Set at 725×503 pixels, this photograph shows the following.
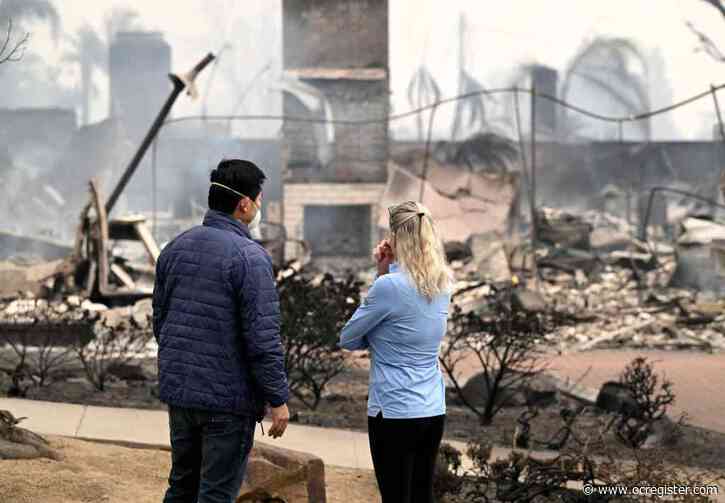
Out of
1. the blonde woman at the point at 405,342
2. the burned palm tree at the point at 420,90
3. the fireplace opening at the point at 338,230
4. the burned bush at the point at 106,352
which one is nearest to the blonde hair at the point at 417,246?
the blonde woman at the point at 405,342

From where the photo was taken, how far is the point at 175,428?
155 inches

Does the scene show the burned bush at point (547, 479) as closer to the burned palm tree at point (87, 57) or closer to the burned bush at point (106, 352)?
the burned bush at point (106, 352)

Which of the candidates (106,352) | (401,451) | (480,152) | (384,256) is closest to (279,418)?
(401,451)

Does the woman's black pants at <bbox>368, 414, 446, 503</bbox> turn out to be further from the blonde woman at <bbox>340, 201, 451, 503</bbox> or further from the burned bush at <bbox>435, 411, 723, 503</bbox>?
the burned bush at <bbox>435, 411, 723, 503</bbox>

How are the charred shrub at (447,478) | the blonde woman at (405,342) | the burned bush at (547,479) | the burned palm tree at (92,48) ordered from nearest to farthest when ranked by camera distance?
the blonde woman at (405,342), the burned bush at (547,479), the charred shrub at (447,478), the burned palm tree at (92,48)

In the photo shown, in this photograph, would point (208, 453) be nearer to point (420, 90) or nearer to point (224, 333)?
point (224, 333)

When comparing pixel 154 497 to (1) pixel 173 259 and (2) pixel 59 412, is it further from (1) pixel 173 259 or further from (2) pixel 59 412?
(2) pixel 59 412

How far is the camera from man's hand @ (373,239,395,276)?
13.8 feet

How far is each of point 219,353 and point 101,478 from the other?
2.01 metres

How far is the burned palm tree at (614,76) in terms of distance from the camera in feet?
127

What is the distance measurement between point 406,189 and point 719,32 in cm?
1556

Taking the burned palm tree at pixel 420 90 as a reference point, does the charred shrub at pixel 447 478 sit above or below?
below

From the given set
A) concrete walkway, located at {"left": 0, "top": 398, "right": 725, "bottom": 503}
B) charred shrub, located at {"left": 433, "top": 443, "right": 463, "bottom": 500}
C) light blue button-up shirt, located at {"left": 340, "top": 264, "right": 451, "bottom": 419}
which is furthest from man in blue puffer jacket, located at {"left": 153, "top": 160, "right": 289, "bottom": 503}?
concrete walkway, located at {"left": 0, "top": 398, "right": 725, "bottom": 503}

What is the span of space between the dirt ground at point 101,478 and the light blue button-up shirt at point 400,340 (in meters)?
1.70
